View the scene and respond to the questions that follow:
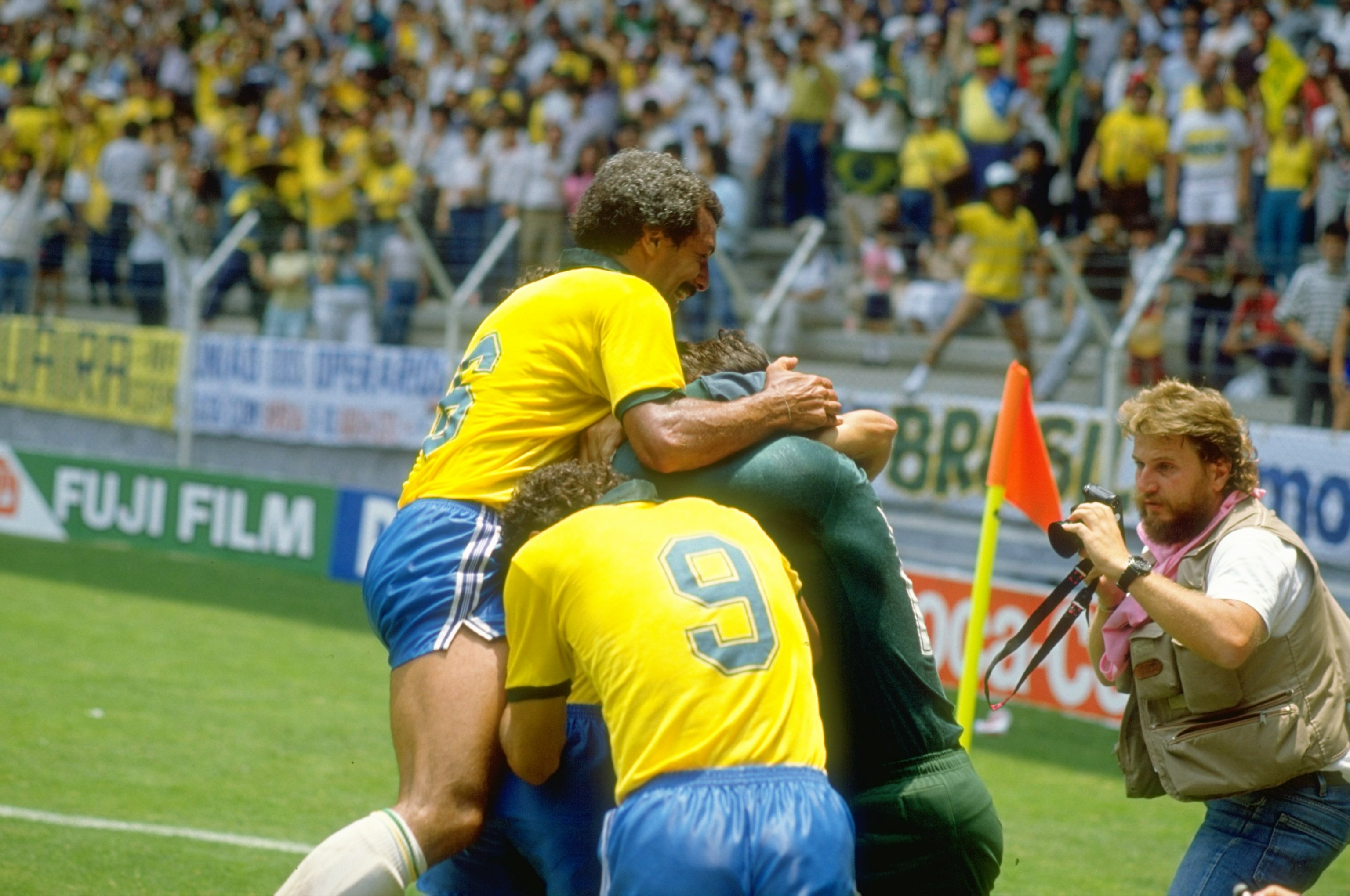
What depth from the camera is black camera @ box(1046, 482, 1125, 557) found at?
4113 mm

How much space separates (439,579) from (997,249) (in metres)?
8.81

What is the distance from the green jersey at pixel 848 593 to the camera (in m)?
3.73

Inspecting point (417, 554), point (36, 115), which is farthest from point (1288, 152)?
point (36, 115)

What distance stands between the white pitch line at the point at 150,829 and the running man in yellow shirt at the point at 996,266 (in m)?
7.04

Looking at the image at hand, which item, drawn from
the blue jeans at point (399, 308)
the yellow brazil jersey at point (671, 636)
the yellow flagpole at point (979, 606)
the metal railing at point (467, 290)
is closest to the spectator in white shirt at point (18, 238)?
the blue jeans at point (399, 308)

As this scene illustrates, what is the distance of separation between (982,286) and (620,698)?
9141mm

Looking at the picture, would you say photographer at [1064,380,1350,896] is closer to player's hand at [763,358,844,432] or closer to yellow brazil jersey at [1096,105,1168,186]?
player's hand at [763,358,844,432]

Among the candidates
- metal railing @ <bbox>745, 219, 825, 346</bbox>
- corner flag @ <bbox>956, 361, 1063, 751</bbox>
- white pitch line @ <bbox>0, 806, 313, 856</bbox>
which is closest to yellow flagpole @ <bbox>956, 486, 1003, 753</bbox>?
corner flag @ <bbox>956, 361, 1063, 751</bbox>

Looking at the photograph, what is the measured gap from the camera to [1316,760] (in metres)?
3.97

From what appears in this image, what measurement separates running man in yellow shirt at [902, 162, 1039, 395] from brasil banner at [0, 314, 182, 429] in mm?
7477

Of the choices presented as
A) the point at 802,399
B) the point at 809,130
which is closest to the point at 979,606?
the point at 802,399

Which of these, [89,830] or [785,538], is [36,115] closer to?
[89,830]

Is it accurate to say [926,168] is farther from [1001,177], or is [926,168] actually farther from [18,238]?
[18,238]

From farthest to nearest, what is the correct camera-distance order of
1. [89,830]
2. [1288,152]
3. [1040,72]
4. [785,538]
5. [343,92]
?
[343,92] < [1040,72] < [1288,152] < [89,830] < [785,538]
